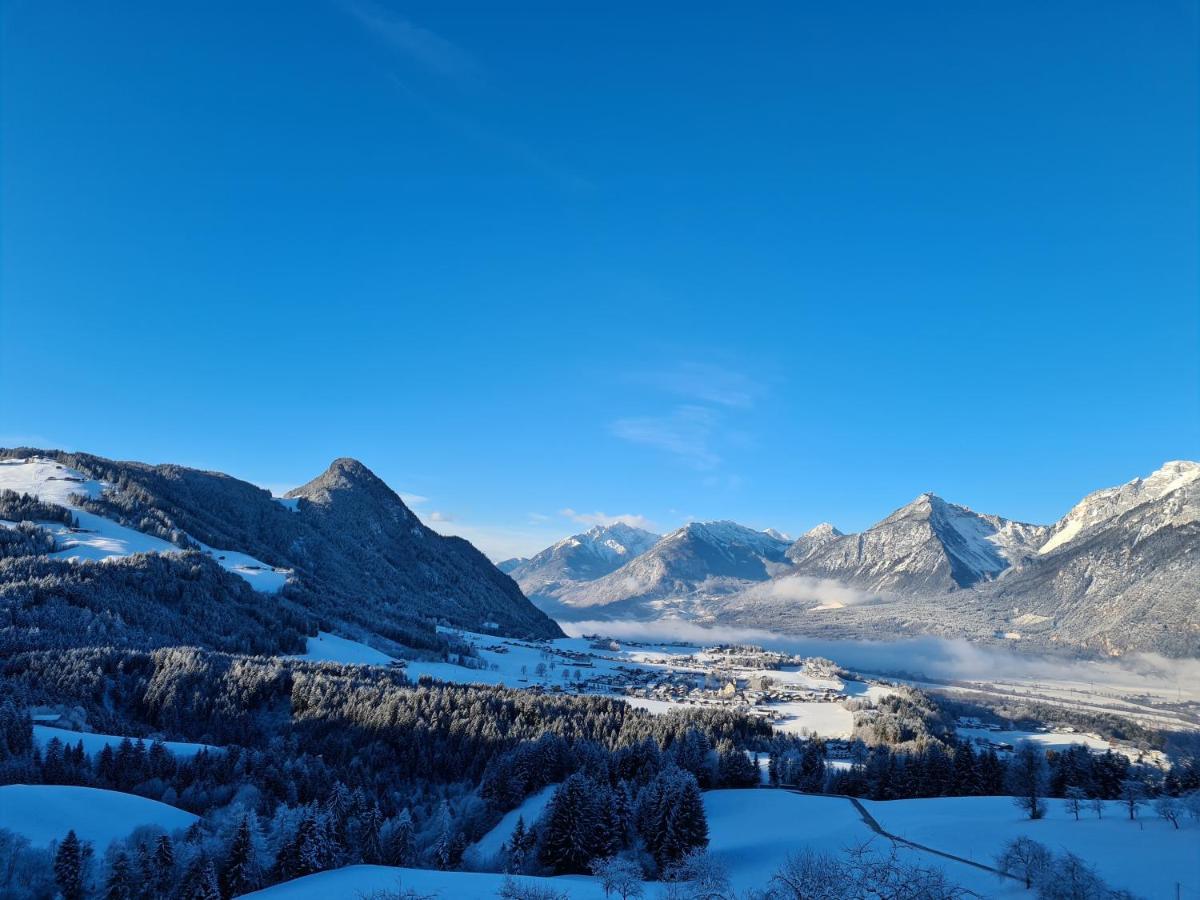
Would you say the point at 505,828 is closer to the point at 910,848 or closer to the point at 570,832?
the point at 570,832

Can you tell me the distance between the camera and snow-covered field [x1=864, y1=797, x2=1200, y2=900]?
5153cm

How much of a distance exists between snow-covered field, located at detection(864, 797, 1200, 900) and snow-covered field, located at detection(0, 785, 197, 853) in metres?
75.9

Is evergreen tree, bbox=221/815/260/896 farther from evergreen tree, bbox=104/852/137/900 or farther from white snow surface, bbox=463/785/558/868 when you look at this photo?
white snow surface, bbox=463/785/558/868

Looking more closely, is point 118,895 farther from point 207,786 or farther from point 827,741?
point 827,741

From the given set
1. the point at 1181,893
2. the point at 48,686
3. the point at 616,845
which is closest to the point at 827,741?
the point at 616,845

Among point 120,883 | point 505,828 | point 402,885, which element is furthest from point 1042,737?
point 120,883

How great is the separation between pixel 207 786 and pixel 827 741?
115361 millimetres

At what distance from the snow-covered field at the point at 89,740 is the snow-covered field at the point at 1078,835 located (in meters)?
89.8

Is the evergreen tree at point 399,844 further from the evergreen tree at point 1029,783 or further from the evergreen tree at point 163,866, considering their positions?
the evergreen tree at point 1029,783

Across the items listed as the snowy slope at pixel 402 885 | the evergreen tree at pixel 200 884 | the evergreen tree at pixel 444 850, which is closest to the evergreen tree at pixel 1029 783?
Answer: the snowy slope at pixel 402 885

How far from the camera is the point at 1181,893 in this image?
47875mm

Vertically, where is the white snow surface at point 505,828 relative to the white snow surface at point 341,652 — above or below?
below

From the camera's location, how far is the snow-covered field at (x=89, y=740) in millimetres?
86000

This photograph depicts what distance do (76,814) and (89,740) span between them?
3035 centimetres
